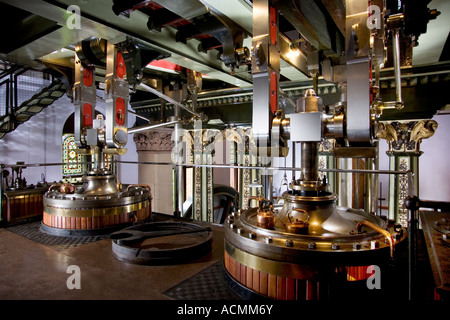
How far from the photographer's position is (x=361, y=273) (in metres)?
1.45

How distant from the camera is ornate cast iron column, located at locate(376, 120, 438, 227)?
5.28 metres

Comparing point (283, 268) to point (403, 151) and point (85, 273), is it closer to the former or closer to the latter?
point (85, 273)

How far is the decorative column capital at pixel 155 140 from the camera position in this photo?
814cm

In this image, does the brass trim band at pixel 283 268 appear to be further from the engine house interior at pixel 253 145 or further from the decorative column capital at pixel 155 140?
the decorative column capital at pixel 155 140

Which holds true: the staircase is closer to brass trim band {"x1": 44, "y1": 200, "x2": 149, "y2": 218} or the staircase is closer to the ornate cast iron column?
brass trim band {"x1": 44, "y1": 200, "x2": 149, "y2": 218}

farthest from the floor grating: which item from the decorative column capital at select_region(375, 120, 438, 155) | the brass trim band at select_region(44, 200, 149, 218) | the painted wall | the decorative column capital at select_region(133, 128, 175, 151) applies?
the painted wall

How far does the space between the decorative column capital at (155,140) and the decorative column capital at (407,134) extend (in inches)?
219

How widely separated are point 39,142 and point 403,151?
959 centimetres

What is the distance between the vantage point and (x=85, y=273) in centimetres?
217

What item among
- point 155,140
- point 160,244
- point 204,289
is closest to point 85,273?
point 160,244

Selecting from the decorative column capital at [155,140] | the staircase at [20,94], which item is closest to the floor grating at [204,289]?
the decorative column capital at [155,140]
